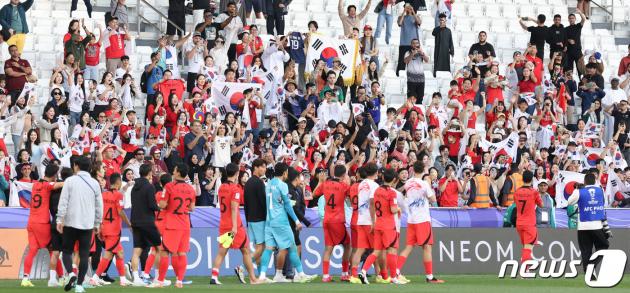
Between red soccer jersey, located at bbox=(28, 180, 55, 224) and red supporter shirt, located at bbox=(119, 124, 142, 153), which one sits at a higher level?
red supporter shirt, located at bbox=(119, 124, 142, 153)

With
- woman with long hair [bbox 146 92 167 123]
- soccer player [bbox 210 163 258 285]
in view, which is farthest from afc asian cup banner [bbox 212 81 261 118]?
soccer player [bbox 210 163 258 285]

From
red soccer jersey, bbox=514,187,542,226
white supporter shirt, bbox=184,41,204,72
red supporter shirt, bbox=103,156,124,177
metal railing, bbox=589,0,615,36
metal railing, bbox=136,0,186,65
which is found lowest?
red soccer jersey, bbox=514,187,542,226

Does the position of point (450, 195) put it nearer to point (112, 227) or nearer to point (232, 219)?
point (232, 219)

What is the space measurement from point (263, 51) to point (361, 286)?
10068mm

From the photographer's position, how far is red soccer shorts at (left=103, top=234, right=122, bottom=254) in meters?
22.0

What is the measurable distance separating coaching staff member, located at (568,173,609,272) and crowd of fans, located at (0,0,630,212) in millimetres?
2933

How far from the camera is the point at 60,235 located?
71.1 ft

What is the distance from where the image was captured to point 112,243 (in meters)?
22.1

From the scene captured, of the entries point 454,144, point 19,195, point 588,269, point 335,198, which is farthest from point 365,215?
point 454,144

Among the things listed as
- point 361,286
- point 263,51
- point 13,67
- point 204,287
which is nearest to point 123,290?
point 204,287

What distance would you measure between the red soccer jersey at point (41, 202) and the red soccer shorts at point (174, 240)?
1.70 m

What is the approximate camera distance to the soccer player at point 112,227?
2206 cm

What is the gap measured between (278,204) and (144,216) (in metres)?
2.11

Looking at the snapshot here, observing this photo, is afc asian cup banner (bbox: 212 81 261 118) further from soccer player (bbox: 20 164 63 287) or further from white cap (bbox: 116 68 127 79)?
soccer player (bbox: 20 164 63 287)
